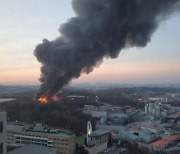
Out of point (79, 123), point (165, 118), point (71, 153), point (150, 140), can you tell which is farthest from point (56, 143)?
point (165, 118)

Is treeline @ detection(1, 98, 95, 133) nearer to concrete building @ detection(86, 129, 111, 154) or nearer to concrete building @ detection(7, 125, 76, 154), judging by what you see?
concrete building @ detection(86, 129, 111, 154)

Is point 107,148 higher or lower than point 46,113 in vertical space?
lower

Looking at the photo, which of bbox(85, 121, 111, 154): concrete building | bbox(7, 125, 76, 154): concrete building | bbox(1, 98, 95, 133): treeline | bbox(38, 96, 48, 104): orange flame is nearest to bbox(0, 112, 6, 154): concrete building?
bbox(7, 125, 76, 154): concrete building

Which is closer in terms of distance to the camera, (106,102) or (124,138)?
(124,138)

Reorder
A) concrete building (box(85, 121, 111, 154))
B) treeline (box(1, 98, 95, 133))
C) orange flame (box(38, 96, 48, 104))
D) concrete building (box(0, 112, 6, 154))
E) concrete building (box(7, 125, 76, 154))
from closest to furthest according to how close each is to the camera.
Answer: concrete building (box(0, 112, 6, 154)), concrete building (box(7, 125, 76, 154)), concrete building (box(85, 121, 111, 154)), treeline (box(1, 98, 95, 133)), orange flame (box(38, 96, 48, 104))

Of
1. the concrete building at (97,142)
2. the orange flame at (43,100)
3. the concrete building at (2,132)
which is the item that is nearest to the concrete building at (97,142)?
the concrete building at (97,142)

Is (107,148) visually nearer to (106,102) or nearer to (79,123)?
(79,123)

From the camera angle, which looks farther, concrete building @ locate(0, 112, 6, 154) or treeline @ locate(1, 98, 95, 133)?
treeline @ locate(1, 98, 95, 133)

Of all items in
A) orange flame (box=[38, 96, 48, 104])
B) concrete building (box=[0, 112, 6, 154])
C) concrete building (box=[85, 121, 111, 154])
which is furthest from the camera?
orange flame (box=[38, 96, 48, 104])
